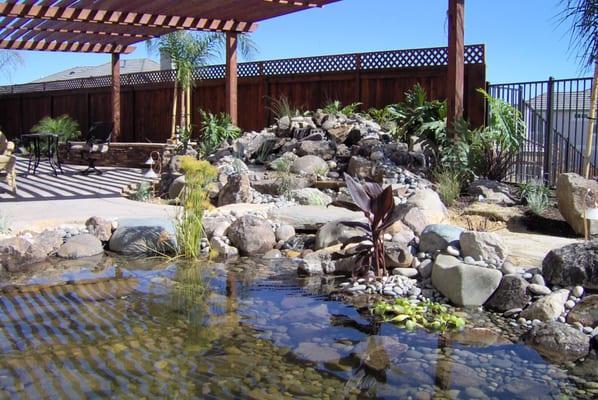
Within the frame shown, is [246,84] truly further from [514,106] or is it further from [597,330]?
[597,330]

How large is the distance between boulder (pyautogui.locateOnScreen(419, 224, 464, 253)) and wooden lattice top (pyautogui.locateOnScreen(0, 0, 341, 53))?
482 cm

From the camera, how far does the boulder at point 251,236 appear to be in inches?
239

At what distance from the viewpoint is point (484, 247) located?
479cm

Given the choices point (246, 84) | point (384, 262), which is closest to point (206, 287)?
point (384, 262)

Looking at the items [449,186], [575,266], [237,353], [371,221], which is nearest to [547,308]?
[575,266]

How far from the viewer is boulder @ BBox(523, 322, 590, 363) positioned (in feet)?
11.4

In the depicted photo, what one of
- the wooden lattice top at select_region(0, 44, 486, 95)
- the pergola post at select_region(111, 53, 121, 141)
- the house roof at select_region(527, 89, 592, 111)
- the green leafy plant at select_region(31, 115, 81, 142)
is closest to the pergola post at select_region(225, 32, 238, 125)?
the wooden lattice top at select_region(0, 44, 486, 95)

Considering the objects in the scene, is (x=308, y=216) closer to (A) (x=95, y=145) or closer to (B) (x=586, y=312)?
(B) (x=586, y=312)

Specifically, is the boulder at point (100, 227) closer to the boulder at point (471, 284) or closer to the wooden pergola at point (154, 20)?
the boulder at point (471, 284)

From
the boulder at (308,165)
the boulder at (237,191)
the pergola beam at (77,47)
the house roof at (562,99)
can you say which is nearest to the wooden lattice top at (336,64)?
the house roof at (562,99)

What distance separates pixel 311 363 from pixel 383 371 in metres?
0.39

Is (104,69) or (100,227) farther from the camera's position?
(104,69)

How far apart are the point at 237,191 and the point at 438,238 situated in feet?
10.6

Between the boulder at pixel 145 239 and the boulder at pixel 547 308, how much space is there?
3.30 m
